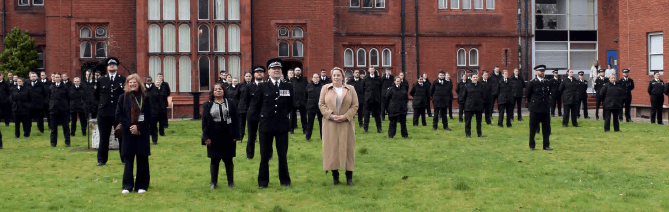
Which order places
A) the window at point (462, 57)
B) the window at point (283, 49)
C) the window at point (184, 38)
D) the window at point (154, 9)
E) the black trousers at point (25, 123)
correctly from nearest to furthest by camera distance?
1. the black trousers at point (25, 123)
2. the window at point (154, 9)
3. the window at point (184, 38)
4. the window at point (283, 49)
5. the window at point (462, 57)

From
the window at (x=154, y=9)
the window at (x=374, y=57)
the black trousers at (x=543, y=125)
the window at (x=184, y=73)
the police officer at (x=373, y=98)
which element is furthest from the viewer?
the window at (x=374, y=57)

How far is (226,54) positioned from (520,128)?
509 inches

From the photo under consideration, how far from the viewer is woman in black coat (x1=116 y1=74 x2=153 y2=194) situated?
36.9 ft

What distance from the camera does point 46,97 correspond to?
24.1 metres

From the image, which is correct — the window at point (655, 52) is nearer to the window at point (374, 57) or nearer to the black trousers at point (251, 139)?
the window at point (374, 57)

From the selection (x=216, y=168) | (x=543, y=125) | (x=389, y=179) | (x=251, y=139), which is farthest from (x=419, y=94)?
(x=216, y=168)

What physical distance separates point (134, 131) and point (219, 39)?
2122 cm

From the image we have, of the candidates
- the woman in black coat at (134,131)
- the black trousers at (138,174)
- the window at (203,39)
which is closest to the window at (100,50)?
the window at (203,39)

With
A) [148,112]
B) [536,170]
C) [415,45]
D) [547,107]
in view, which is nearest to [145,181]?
[148,112]

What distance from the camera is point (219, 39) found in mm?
32094

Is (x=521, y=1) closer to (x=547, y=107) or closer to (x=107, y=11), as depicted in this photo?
(x=107, y=11)

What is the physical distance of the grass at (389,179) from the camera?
10164mm

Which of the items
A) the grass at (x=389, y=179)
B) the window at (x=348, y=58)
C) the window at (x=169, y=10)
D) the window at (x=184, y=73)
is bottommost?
the grass at (x=389, y=179)

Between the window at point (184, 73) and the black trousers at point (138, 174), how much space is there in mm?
21035
